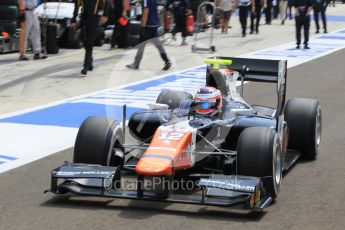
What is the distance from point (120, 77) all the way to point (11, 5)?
3840 mm

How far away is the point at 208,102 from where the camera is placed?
Result: 25.1 ft

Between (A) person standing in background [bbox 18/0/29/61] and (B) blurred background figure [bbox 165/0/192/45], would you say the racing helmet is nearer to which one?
(A) person standing in background [bbox 18/0/29/61]

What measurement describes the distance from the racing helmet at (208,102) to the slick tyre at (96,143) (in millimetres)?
817

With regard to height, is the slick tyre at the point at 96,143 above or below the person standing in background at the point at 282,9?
above

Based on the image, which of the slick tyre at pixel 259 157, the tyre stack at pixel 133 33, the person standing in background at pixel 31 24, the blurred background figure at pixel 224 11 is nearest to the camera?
the slick tyre at pixel 259 157

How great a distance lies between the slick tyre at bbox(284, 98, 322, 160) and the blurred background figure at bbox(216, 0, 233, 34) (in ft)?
52.6

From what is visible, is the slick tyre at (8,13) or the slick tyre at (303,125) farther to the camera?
the slick tyre at (8,13)

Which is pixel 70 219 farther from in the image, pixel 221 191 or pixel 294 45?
pixel 294 45

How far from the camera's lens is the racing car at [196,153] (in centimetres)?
674

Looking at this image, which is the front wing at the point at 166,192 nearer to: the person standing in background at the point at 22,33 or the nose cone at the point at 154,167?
the nose cone at the point at 154,167

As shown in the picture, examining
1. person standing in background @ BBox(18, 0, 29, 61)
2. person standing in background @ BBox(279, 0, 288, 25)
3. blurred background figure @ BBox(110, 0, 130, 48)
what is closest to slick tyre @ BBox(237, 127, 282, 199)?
person standing in background @ BBox(18, 0, 29, 61)

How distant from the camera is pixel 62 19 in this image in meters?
19.5

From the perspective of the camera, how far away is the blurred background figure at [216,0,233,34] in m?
24.7

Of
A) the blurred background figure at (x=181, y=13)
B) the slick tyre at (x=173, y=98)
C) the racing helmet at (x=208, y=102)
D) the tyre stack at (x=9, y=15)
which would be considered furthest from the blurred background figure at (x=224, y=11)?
the racing helmet at (x=208, y=102)
